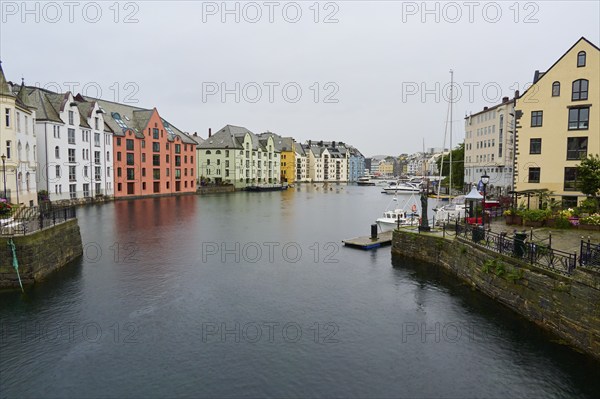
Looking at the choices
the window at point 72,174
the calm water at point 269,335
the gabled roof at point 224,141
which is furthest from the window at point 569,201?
the gabled roof at point 224,141

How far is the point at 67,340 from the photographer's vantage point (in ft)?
55.6

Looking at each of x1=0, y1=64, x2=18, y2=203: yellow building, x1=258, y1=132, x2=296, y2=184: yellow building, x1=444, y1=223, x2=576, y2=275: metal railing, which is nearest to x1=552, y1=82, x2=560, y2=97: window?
x1=444, y1=223, x2=576, y2=275: metal railing

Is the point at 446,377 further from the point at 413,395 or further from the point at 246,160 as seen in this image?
the point at 246,160

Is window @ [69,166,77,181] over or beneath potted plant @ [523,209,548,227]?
over

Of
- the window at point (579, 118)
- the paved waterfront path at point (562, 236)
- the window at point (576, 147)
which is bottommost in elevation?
the paved waterfront path at point (562, 236)

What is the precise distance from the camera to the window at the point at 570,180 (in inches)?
1473

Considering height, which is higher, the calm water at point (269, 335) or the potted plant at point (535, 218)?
the potted plant at point (535, 218)

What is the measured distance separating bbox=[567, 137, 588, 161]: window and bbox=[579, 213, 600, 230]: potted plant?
1123 centimetres

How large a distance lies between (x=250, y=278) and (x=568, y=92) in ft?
104

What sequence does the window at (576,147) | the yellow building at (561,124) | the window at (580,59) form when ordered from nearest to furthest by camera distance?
the window at (580,59)
the yellow building at (561,124)
the window at (576,147)

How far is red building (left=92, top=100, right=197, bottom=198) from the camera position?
78.9 m

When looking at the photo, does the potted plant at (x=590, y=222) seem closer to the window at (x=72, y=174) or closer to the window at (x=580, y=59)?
the window at (x=580, y=59)

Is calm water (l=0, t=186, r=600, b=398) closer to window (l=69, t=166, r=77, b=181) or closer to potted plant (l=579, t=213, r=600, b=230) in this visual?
potted plant (l=579, t=213, r=600, b=230)

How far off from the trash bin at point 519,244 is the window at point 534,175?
74.4 ft
